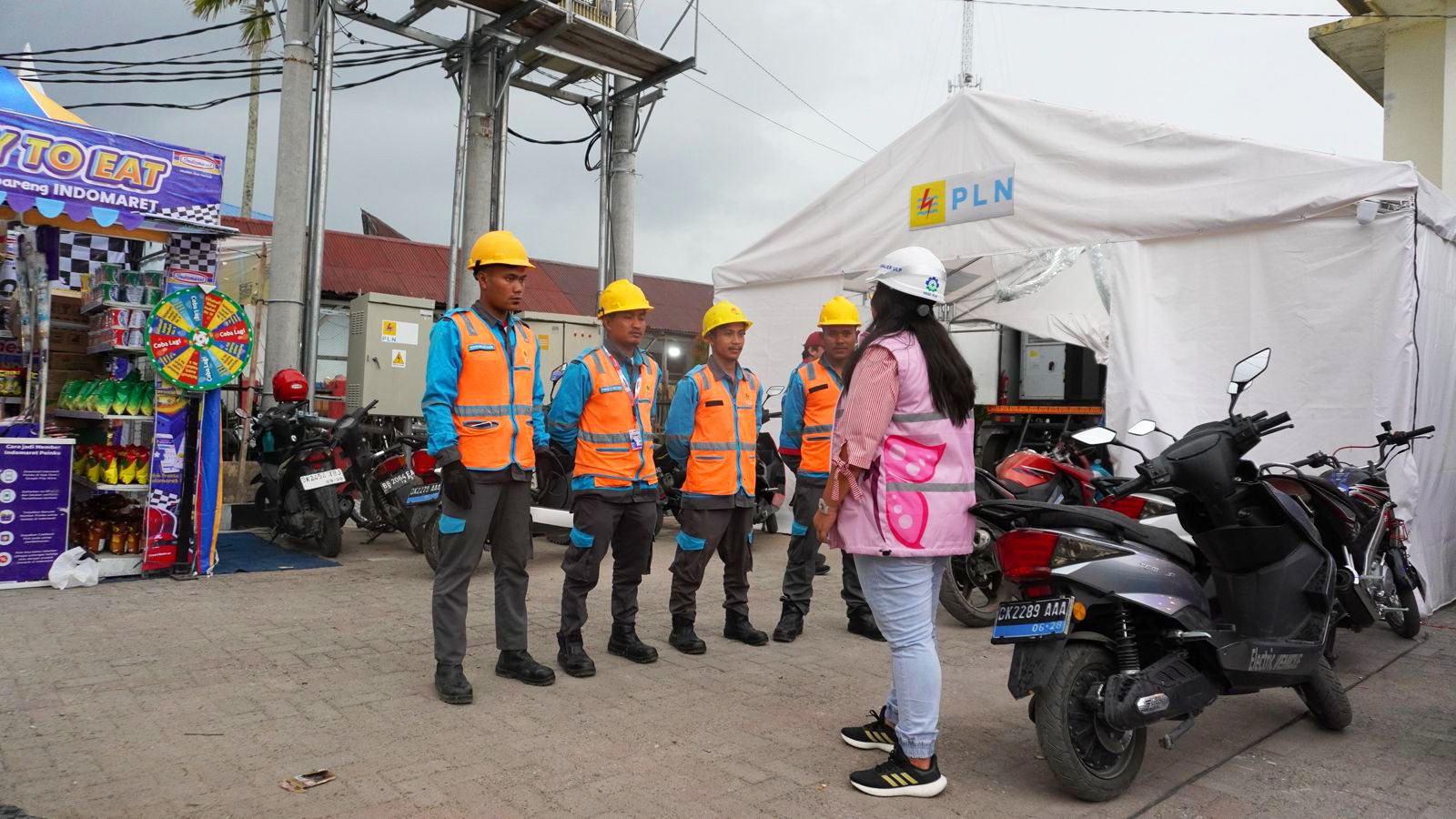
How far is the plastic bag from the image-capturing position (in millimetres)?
5988

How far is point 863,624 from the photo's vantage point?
561cm

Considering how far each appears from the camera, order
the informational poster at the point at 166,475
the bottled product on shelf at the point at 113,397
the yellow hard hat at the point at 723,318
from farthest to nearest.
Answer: the bottled product on shelf at the point at 113,397 → the informational poster at the point at 166,475 → the yellow hard hat at the point at 723,318

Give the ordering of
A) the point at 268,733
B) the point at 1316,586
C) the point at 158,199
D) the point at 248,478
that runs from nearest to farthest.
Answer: the point at 268,733 < the point at 1316,586 < the point at 158,199 < the point at 248,478

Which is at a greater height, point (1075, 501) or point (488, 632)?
point (1075, 501)

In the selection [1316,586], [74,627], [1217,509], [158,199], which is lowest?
[74,627]

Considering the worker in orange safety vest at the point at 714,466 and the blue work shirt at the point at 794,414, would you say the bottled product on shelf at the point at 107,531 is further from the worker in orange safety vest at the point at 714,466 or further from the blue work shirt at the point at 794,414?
the blue work shirt at the point at 794,414

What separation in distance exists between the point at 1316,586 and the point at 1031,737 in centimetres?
125

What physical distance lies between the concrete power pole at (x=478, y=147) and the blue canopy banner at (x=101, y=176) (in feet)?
15.2

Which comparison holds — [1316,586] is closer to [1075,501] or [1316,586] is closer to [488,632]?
[1075,501]

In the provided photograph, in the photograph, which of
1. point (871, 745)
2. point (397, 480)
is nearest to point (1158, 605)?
point (871, 745)

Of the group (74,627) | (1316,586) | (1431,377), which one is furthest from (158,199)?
(1431,377)

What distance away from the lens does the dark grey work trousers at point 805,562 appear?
5.49m

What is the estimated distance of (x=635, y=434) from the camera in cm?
473

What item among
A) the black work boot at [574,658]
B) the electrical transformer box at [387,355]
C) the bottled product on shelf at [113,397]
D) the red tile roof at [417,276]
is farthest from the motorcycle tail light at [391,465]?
the red tile roof at [417,276]
